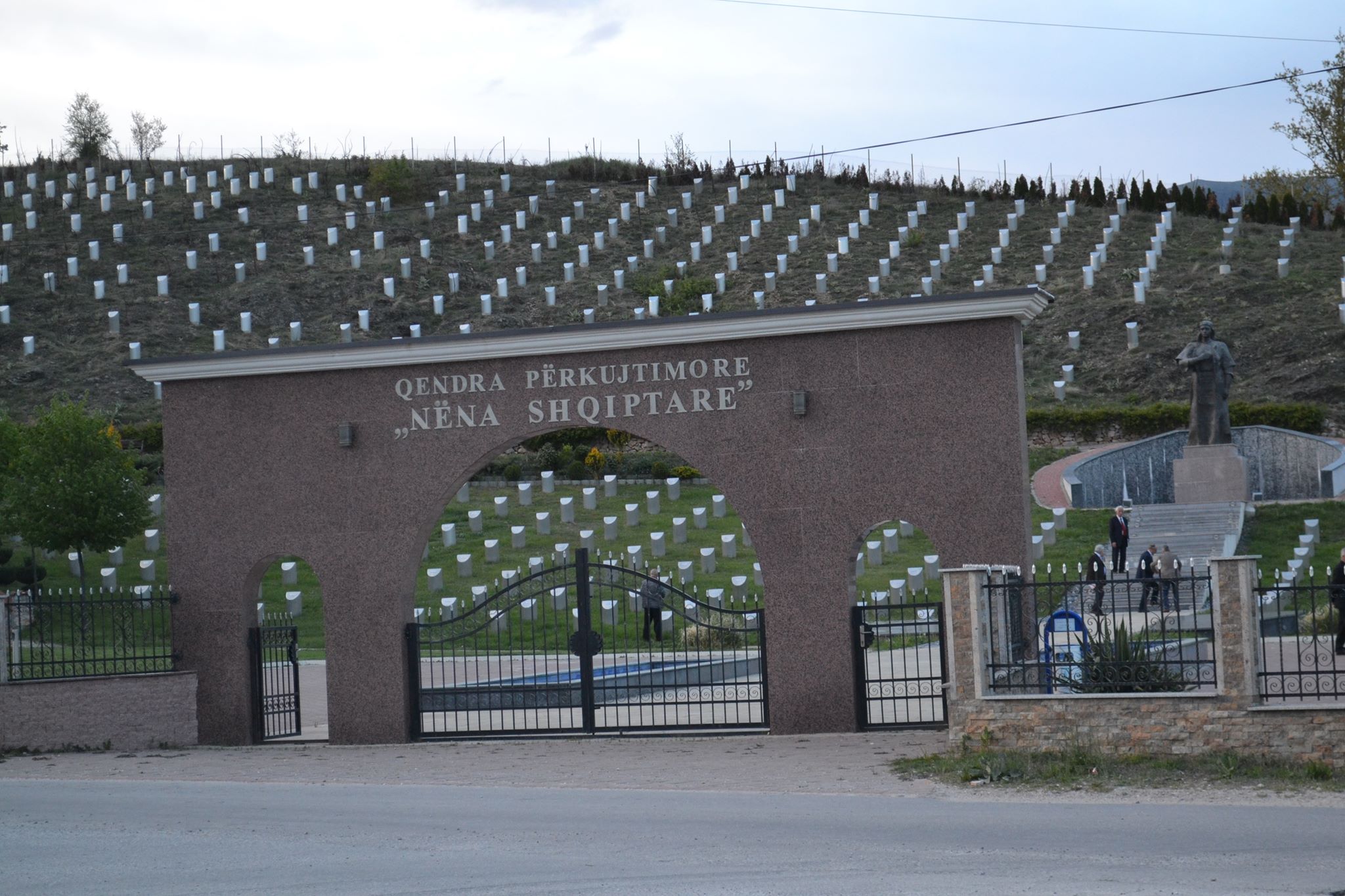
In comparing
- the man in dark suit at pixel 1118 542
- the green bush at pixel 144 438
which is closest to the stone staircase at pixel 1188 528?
the man in dark suit at pixel 1118 542

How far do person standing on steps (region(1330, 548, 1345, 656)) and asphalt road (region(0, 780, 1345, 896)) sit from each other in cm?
271

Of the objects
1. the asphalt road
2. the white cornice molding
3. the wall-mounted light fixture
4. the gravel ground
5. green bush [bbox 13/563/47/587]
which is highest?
the white cornice molding

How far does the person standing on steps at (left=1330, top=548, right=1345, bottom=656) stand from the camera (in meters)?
11.5

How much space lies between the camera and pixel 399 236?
61.9m

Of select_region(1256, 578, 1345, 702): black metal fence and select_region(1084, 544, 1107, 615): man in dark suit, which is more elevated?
select_region(1084, 544, 1107, 615): man in dark suit

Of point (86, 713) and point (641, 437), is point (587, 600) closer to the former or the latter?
point (641, 437)

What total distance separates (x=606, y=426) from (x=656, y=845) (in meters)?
6.39

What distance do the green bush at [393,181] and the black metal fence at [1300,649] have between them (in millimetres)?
50445

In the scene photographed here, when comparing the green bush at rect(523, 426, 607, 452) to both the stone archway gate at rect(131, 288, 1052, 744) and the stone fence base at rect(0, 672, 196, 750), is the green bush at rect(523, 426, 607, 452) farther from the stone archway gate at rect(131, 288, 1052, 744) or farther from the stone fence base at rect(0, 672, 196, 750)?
the stone fence base at rect(0, 672, 196, 750)

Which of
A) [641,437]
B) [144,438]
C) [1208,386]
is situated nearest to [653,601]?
[641,437]

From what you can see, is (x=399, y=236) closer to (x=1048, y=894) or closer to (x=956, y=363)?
(x=956, y=363)

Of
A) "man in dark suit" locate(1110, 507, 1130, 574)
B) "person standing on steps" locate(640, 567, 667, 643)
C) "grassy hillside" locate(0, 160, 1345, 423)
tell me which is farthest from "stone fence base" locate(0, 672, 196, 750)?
"grassy hillside" locate(0, 160, 1345, 423)

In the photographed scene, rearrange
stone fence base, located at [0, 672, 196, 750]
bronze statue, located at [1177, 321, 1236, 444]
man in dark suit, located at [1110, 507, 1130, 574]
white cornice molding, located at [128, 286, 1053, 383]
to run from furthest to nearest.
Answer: bronze statue, located at [1177, 321, 1236, 444] < man in dark suit, located at [1110, 507, 1130, 574] < stone fence base, located at [0, 672, 196, 750] < white cornice molding, located at [128, 286, 1053, 383]

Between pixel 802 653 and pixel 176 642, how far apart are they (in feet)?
22.7
